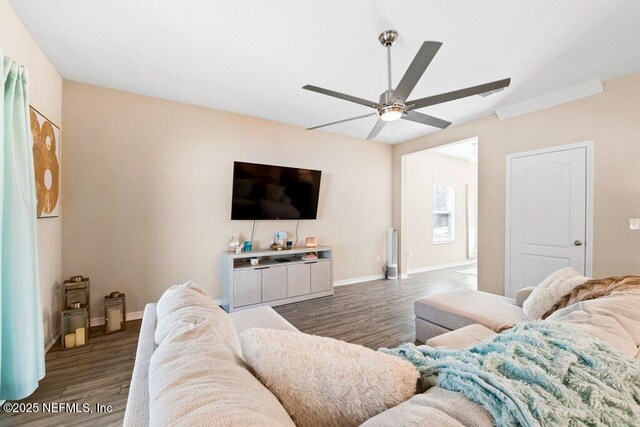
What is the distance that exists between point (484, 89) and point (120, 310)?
3967mm

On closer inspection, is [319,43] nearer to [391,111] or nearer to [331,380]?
[391,111]

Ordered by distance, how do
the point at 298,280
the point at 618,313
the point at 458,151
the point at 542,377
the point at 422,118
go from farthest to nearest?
the point at 458,151
the point at 298,280
the point at 422,118
the point at 618,313
the point at 542,377

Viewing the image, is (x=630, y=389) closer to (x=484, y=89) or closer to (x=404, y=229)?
(x=484, y=89)

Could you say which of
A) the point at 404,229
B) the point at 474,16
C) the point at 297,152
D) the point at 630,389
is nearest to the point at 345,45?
the point at 474,16

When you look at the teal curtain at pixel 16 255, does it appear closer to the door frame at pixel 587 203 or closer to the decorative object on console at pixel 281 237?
the decorative object on console at pixel 281 237

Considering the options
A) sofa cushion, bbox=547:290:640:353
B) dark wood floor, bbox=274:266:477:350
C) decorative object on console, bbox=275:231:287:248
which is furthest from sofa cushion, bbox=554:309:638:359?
decorative object on console, bbox=275:231:287:248

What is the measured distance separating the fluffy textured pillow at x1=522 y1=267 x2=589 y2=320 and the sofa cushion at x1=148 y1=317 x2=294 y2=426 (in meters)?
2.02

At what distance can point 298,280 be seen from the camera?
12.6 feet

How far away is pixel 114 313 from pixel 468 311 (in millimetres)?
3463

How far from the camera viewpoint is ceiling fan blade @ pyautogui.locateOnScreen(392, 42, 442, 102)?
158cm

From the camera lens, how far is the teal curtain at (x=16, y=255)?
163 centimetres

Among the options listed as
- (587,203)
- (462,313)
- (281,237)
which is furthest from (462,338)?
(281,237)

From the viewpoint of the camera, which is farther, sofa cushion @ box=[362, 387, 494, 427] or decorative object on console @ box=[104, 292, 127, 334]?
decorative object on console @ box=[104, 292, 127, 334]

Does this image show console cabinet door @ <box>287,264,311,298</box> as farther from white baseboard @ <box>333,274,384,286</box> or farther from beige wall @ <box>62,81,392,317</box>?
white baseboard @ <box>333,274,384,286</box>
